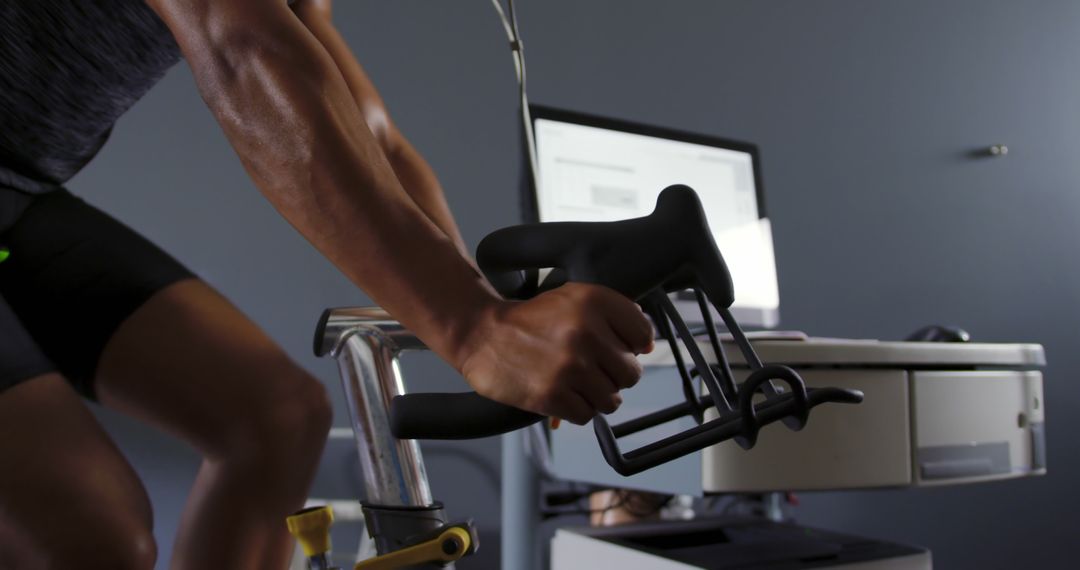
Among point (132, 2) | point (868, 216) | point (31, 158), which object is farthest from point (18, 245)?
point (868, 216)

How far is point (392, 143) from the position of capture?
0.78 metres

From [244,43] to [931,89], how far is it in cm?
251

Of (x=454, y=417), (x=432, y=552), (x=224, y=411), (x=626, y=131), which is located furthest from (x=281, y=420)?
(x=626, y=131)

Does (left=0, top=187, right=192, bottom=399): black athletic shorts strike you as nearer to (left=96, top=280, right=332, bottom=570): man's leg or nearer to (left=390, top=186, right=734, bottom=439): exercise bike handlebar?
(left=96, top=280, right=332, bottom=570): man's leg

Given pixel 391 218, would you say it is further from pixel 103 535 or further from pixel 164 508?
pixel 164 508

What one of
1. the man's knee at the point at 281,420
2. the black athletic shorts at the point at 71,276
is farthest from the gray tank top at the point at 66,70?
the man's knee at the point at 281,420

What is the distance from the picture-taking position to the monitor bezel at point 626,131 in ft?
4.09

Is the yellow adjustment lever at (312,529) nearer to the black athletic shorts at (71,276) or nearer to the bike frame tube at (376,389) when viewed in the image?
the bike frame tube at (376,389)

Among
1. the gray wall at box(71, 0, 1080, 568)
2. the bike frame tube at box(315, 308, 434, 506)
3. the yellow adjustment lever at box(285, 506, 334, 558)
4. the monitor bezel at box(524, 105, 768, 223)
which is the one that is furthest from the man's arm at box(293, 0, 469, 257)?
the gray wall at box(71, 0, 1080, 568)

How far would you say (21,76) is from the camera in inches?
27.2

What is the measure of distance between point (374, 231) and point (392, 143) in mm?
436

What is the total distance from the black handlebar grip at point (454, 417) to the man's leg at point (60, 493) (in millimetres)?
340

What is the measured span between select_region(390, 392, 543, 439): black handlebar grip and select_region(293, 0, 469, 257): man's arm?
0.31 meters

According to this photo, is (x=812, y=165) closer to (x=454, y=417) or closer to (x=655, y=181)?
(x=655, y=181)
